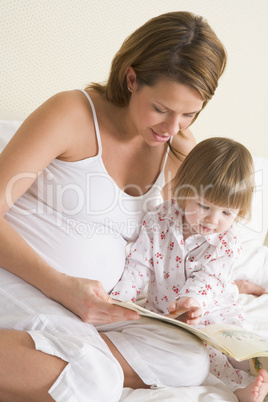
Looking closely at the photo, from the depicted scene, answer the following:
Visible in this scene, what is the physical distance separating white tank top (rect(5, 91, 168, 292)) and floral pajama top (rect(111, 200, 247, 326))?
0.38 ft

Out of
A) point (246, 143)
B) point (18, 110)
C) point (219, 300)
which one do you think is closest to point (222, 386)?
point (219, 300)

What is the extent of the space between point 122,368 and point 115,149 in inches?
26.0

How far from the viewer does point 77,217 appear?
4.72 ft

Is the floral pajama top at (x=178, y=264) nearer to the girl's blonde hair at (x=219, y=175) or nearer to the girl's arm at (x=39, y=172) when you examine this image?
the girl's blonde hair at (x=219, y=175)

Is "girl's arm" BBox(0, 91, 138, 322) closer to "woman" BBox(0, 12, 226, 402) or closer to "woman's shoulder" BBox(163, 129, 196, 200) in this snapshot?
"woman" BBox(0, 12, 226, 402)

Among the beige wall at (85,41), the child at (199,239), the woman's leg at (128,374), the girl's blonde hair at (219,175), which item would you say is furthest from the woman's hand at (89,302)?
the beige wall at (85,41)

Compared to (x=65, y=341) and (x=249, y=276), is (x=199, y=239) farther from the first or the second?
(x=65, y=341)

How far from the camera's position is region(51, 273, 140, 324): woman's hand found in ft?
3.77

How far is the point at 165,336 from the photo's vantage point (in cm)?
129

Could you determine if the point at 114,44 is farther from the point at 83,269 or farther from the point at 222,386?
the point at 222,386

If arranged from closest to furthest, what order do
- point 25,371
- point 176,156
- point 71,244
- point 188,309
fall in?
1. point 25,371
2. point 188,309
3. point 71,244
4. point 176,156

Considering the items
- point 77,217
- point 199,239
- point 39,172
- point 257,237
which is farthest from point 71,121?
point 257,237

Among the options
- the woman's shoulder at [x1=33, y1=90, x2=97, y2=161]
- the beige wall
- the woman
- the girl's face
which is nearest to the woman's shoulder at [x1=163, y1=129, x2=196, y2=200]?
the woman

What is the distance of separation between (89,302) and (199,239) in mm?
556
